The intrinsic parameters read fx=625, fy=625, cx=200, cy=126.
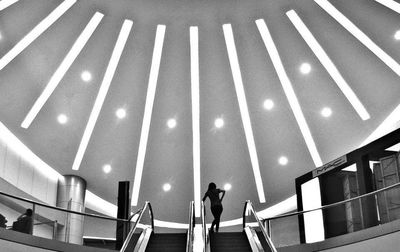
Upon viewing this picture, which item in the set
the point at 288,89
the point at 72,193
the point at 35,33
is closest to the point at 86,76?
the point at 35,33

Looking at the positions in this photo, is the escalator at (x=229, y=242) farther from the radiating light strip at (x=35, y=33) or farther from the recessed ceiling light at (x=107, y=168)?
the recessed ceiling light at (x=107, y=168)

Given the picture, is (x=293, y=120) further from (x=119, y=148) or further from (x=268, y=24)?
(x=119, y=148)

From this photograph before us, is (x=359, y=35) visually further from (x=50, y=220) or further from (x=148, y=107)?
(x=50, y=220)

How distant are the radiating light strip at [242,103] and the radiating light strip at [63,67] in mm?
3562

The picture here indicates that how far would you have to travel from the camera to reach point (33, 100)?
1756 centimetres

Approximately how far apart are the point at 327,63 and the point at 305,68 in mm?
656

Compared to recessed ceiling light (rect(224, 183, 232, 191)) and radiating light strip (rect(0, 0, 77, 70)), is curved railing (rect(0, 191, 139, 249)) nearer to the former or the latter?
radiating light strip (rect(0, 0, 77, 70))

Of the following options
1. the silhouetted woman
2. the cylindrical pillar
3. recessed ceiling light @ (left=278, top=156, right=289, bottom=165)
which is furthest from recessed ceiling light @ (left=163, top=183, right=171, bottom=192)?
the silhouetted woman

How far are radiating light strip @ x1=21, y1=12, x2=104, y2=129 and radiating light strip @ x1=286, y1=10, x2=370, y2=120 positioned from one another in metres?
5.23

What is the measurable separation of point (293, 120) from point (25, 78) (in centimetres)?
796

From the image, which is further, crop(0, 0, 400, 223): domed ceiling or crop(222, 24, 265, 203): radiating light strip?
crop(222, 24, 265, 203): radiating light strip

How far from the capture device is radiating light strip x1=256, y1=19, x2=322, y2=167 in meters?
17.2

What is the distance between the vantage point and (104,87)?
59.7ft

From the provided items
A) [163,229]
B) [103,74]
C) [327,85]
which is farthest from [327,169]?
[163,229]
